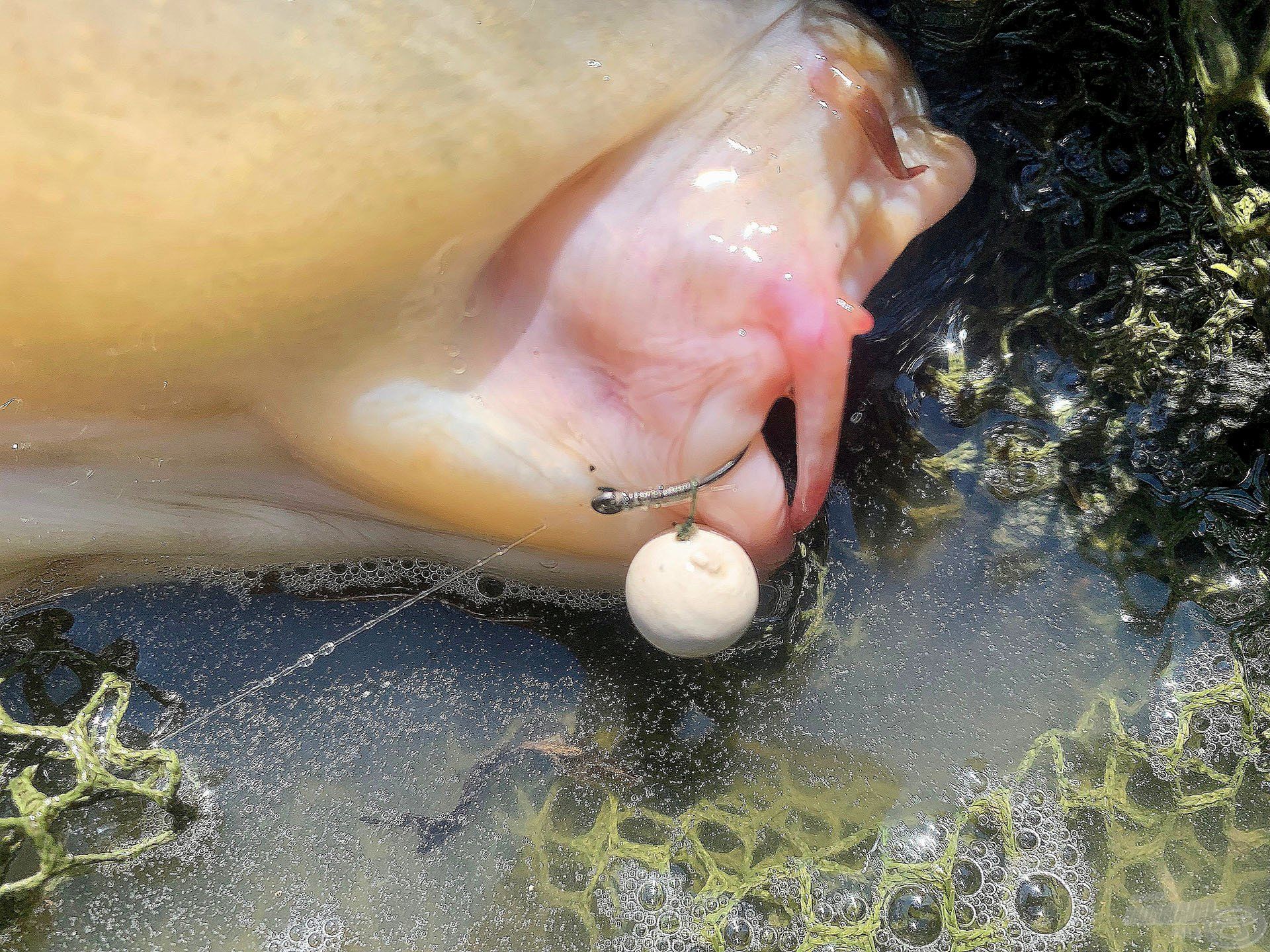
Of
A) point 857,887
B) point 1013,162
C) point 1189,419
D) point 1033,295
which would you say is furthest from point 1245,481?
point 857,887

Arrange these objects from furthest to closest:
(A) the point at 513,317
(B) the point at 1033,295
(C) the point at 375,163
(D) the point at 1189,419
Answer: (B) the point at 1033,295
(D) the point at 1189,419
(A) the point at 513,317
(C) the point at 375,163

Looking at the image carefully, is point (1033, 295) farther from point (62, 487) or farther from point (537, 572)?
point (62, 487)

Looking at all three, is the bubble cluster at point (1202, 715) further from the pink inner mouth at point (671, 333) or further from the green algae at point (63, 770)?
the green algae at point (63, 770)

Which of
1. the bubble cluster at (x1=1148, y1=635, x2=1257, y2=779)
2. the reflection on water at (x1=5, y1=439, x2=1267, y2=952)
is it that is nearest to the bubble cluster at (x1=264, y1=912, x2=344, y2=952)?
the reflection on water at (x1=5, y1=439, x2=1267, y2=952)

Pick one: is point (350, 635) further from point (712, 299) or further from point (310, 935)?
point (712, 299)

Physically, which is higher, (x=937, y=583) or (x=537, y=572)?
(x=537, y=572)

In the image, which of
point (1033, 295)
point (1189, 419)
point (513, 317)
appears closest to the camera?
point (513, 317)

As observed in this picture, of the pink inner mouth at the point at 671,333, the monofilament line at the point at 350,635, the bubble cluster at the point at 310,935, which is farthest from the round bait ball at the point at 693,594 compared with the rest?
the bubble cluster at the point at 310,935

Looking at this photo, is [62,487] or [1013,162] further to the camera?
[1013,162]
